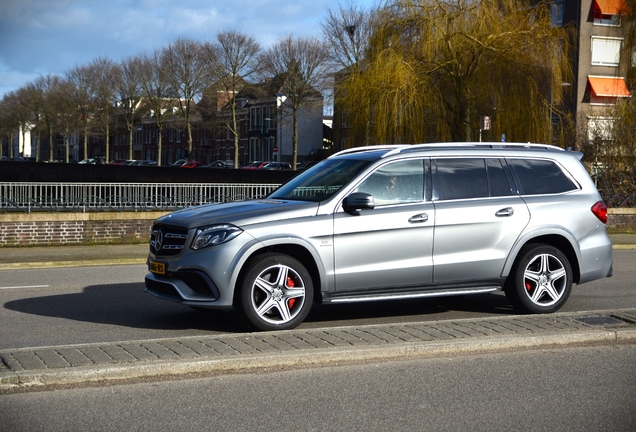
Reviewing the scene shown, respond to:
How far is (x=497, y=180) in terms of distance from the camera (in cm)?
892

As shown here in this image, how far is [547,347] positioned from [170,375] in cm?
334

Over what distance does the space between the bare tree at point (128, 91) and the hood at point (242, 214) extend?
7273 cm

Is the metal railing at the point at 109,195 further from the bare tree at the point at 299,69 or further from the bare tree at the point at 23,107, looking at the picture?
the bare tree at the point at 23,107

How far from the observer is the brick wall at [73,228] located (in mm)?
19578

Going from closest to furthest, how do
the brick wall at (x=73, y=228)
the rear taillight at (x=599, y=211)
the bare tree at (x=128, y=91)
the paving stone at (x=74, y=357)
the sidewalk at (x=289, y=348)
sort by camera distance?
the sidewalk at (x=289, y=348) → the paving stone at (x=74, y=357) → the rear taillight at (x=599, y=211) → the brick wall at (x=73, y=228) → the bare tree at (x=128, y=91)

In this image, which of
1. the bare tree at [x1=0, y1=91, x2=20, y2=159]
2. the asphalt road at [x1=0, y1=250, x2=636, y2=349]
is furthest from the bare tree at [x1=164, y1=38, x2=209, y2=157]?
the asphalt road at [x1=0, y1=250, x2=636, y2=349]

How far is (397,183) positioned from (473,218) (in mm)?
877

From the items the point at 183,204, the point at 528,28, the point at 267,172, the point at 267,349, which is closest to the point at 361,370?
the point at 267,349

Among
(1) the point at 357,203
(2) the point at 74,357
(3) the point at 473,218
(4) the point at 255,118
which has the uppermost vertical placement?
(4) the point at 255,118

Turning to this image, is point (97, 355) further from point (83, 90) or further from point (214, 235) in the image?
point (83, 90)

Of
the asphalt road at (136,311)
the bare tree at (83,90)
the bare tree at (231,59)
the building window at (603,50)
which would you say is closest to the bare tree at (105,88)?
the bare tree at (83,90)

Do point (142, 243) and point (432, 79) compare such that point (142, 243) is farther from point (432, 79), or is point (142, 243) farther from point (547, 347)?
point (547, 347)

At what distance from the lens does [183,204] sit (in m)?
24.7

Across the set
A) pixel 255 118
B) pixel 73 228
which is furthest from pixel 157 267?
pixel 255 118
